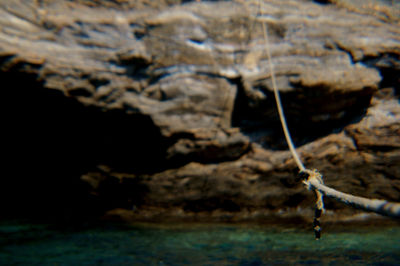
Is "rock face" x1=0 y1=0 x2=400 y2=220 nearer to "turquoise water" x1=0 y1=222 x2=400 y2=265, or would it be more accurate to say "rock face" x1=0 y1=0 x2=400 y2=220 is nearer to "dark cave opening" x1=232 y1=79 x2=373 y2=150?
"dark cave opening" x1=232 y1=79 x2=373 y2=150

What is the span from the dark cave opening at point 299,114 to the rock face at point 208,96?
12mm

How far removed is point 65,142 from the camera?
10.3 feet

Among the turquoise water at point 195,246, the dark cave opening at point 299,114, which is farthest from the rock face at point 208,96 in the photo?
the turquoise water at point 195,246

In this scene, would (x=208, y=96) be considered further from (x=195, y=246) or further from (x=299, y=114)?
(x=195, y=246)

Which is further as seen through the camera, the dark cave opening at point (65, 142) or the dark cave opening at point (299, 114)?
the dark cave opening at point (65, 142)

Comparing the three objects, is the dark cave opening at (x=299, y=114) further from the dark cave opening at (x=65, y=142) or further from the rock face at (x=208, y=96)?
the dark cave opening at (x=65, y=142)

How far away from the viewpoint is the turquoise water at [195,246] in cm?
203

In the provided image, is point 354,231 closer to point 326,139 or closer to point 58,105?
point 326,139

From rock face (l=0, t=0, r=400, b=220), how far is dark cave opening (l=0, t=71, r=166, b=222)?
0.02m

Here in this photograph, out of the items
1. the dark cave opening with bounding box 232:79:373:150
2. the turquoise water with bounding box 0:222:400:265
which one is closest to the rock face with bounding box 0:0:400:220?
the dark cave opening with bounding box 232:79:373:150

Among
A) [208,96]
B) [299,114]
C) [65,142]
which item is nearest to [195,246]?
[208,96]

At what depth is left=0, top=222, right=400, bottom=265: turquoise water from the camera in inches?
80.0

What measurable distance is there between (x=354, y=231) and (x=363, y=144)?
86cm

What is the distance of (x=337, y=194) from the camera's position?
3.91 ft
